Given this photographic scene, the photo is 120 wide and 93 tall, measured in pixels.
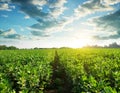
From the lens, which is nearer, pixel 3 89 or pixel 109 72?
pixel 3 89

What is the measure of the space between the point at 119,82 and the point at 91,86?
152 centimetres

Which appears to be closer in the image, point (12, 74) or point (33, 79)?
point (33, 79)

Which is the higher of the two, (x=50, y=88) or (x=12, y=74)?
(x=12, y=74)

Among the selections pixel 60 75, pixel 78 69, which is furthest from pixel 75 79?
pixel 60 75

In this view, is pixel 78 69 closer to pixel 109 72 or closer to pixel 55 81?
pixel 109 72

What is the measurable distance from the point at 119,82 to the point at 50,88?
296 inches

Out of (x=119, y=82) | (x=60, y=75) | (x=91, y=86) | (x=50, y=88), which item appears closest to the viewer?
(x=91, y=86)

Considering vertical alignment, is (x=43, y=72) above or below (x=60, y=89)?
above

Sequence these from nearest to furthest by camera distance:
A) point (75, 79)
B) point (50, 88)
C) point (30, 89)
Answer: point (30, 89) < point (75, 79) < point (50, 88)

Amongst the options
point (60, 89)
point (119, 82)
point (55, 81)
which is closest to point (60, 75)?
point (55, 81)

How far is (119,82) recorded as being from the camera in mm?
8773

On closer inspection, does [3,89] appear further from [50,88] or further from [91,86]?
[50,88]

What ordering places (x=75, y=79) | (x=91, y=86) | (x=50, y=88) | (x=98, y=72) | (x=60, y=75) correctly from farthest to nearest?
(x=60, y=75) < (x=50, y=88) < (x=75, y=79) < (x=98, y=72) < (x=91, y=86)

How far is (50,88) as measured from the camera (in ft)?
51.3
